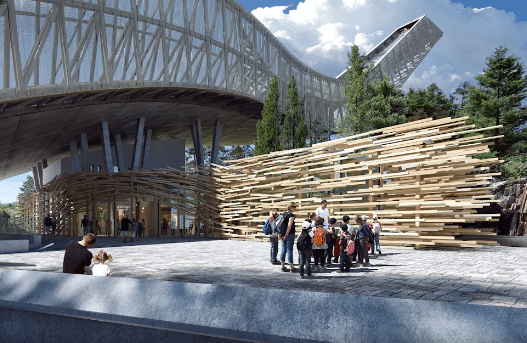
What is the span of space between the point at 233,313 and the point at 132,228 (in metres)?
19.4

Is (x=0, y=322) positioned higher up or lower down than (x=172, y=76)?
lower down

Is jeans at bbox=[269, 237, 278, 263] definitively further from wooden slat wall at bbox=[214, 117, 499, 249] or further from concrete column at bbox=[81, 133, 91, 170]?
→ concrete column at bbox=[81, 133, 91, 170]

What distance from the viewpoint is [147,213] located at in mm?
26453

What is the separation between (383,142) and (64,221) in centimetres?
2070

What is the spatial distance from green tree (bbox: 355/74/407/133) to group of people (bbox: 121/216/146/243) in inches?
475

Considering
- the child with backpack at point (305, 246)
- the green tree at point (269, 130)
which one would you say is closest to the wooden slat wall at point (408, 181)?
the child with backpack at point (305, 246)

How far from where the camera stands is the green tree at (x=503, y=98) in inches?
1179

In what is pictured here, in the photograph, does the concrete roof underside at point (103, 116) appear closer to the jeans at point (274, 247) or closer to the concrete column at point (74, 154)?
the concrete column at point (74, 154)

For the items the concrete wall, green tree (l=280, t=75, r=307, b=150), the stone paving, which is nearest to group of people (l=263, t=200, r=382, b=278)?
the stone paving

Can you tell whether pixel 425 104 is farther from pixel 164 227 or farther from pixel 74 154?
pixel 74 154

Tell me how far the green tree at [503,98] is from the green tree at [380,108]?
196 inches

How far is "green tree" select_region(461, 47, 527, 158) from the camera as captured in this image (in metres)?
29.9

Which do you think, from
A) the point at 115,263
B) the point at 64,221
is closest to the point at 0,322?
the point at 115,263

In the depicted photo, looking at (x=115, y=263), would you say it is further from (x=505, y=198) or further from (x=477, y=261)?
(x=505, y=198)
